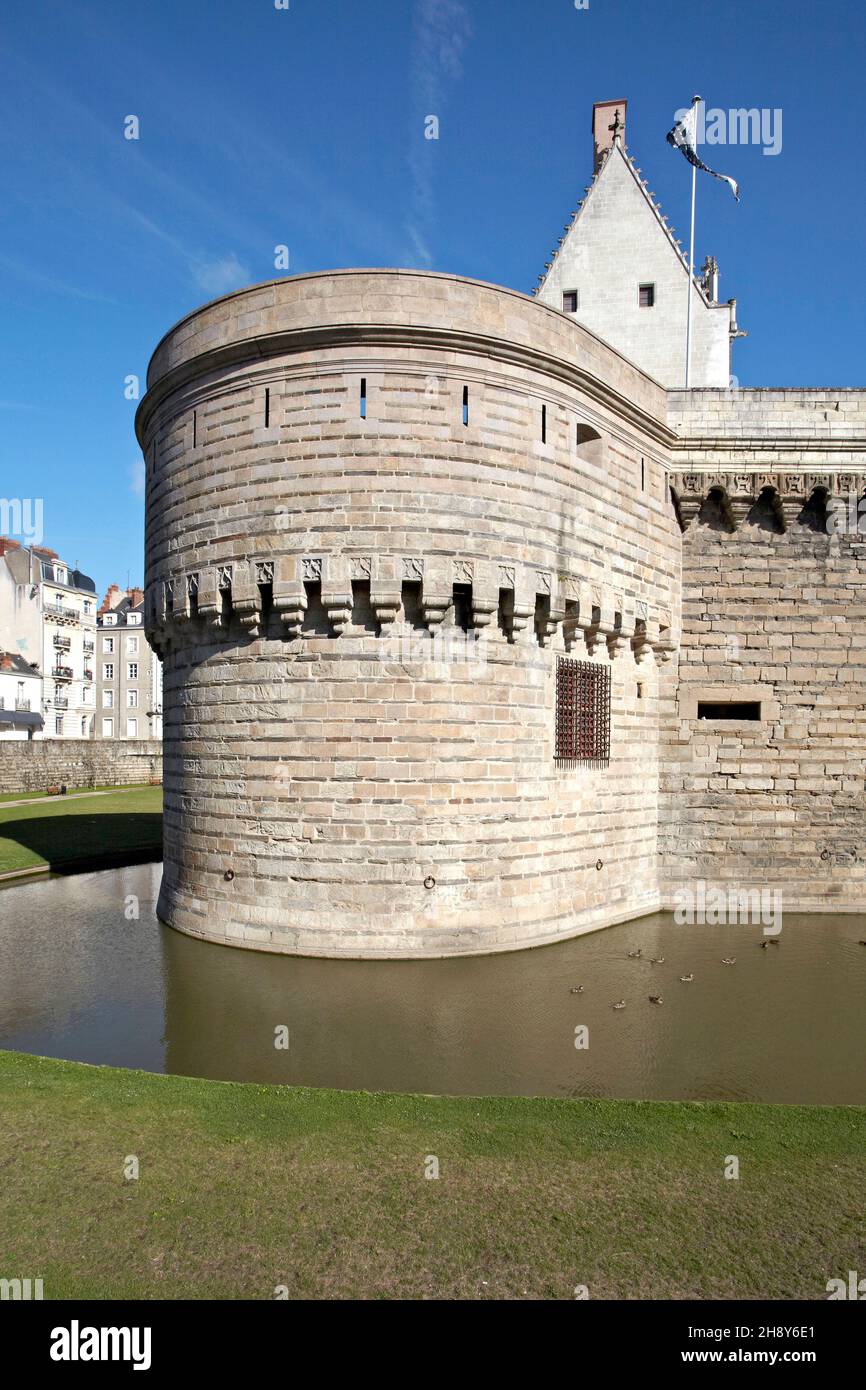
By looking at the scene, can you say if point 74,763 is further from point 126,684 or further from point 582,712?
point 582,712

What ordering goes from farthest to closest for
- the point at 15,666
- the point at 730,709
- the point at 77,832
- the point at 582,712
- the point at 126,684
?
the point at 126,684 < the point at 15,666 < the point at 77,832 < the point at 730,709 < the point at 582,712

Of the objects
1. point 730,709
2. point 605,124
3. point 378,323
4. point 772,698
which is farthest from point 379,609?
point 605,124

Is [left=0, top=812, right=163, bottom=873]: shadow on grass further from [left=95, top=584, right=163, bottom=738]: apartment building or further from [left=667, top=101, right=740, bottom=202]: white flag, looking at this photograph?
[left=95, top=584, right=163, bottom=738]: apartment building

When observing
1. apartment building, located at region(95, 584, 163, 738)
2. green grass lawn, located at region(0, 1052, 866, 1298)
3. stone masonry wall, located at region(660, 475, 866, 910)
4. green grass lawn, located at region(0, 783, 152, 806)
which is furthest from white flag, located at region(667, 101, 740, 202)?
apartment building, located at region(95, 584, 163, 738)

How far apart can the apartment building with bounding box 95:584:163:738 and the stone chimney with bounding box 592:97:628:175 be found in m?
54.6

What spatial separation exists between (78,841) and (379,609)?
50.4ft

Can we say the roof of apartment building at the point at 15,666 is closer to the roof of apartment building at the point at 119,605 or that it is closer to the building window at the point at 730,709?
the roof of apartment building at the point at 119,605

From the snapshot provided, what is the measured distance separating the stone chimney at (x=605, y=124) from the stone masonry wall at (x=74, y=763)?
34.8m

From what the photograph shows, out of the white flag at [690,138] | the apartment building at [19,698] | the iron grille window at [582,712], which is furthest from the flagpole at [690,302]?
the apartment building at [19,698]

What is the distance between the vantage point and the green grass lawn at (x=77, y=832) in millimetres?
21578

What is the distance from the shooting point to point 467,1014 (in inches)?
416

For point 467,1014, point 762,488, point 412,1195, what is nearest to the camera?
point 412,1195

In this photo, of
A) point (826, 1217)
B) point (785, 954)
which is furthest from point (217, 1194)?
point (785, 954)
